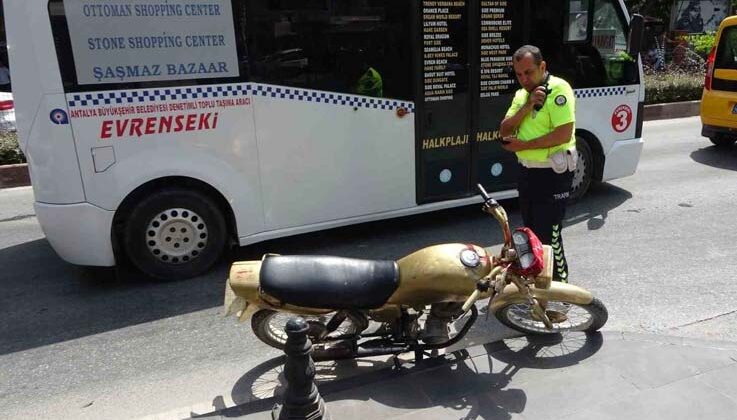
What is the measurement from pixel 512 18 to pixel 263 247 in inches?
126

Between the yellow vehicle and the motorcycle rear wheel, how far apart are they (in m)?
7.89

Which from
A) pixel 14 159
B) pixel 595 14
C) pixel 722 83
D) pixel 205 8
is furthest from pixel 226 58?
pixel 722 83

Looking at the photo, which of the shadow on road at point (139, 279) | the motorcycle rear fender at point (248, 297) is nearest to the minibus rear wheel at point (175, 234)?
the shadow on road at point (139, 279)

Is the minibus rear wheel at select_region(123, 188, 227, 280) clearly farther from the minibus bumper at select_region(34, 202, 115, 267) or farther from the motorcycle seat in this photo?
the motorcycle seat

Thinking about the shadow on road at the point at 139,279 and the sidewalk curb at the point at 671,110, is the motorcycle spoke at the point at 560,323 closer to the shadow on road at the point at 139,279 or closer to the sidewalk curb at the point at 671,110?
the shadow on road at the point at 139,279

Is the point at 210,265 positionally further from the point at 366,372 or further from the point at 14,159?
the point at 14,159

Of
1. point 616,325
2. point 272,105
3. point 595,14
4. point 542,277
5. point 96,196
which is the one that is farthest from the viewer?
point 595,14

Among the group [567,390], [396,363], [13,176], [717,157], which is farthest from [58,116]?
[717,157]

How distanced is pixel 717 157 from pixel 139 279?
8.09 metres

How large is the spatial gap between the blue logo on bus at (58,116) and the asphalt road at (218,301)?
1399mm

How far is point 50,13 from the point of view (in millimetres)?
4172

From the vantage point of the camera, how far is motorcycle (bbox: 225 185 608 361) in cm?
298

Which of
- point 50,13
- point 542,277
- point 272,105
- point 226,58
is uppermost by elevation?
point 50,13

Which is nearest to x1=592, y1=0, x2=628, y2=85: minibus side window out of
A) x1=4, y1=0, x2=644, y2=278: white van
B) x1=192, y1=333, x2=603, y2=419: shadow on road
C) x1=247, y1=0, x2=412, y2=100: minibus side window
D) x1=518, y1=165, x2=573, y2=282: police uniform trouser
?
x1=4, y1=0, x2=644, y2=278: white van
